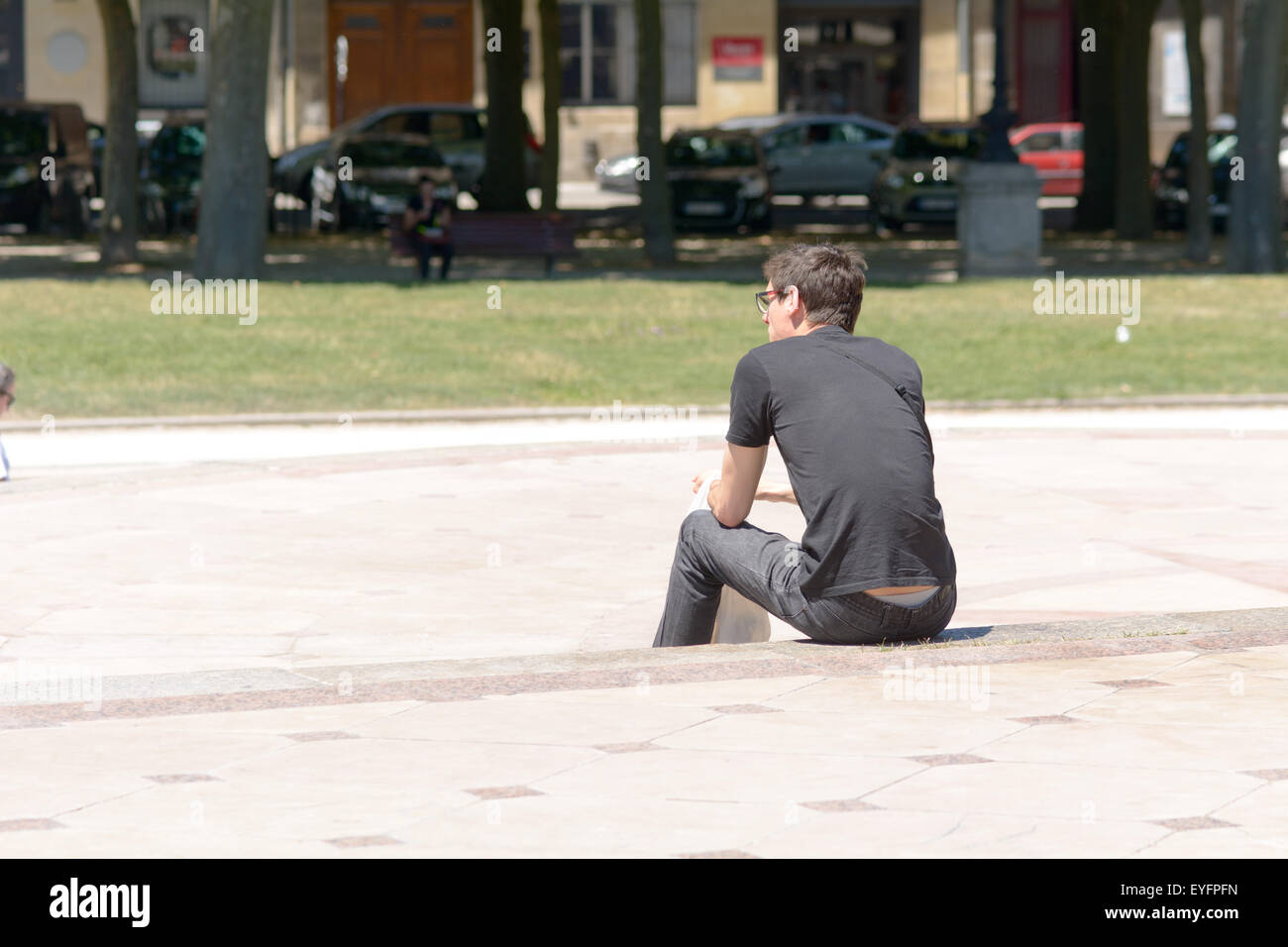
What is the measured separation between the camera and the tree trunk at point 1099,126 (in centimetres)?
3384

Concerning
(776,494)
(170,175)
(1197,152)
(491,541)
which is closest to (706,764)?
(776,494)

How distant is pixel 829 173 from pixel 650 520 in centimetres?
2965

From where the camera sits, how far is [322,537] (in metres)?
10.6

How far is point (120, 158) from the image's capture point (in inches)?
1027

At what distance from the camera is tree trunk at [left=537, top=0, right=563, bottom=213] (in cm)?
3047

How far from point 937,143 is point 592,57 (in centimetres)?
1809

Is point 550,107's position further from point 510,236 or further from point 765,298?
point 765,298

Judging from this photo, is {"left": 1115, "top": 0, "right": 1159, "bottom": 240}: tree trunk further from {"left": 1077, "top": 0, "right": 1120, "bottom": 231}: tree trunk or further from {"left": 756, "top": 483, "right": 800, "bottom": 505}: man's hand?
{"left": 756, "top": 483, "right": 800, "bottom": 505}: man's hand

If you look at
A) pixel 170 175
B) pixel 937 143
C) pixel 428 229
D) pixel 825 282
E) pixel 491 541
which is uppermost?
pixel 937 143

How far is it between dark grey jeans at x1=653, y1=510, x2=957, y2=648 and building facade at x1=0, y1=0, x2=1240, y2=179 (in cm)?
4390

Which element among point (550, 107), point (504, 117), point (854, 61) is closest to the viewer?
point (550, 107)

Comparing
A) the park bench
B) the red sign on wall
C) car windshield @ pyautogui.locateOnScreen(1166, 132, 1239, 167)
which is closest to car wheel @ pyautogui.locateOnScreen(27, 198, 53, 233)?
the park bench
